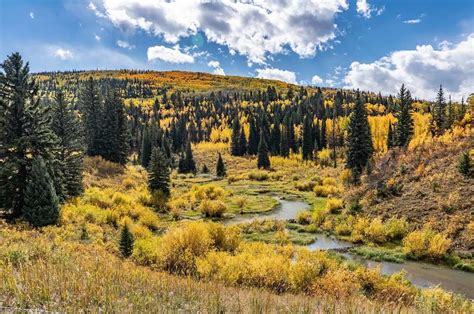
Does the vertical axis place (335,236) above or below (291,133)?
below

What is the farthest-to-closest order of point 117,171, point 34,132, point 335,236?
point 117,171 < point 335,236 < point 34,132

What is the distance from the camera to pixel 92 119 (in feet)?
214

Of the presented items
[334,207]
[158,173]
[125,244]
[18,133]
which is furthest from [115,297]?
[158,173]

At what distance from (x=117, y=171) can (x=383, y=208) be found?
38.6 m

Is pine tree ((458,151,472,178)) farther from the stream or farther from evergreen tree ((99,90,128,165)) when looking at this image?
evergreen tree ((99,90,128,165))

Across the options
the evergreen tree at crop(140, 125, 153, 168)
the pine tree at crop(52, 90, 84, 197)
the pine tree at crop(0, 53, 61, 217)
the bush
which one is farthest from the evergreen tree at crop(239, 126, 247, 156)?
the pine tree at crop(0, 53, 61, 217)

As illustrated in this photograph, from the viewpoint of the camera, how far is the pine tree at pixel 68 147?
3547 cm

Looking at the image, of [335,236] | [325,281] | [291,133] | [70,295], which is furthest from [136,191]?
[291,133]

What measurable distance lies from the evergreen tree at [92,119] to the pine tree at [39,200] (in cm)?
4120

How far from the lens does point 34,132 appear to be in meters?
25.1

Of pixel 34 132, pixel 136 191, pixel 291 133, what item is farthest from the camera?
pixel 291 133

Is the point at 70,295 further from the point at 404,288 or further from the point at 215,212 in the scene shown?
the point at 215,212

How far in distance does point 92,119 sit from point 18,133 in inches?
1650

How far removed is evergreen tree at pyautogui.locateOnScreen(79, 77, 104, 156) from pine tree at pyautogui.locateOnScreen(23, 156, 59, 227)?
41.2m
